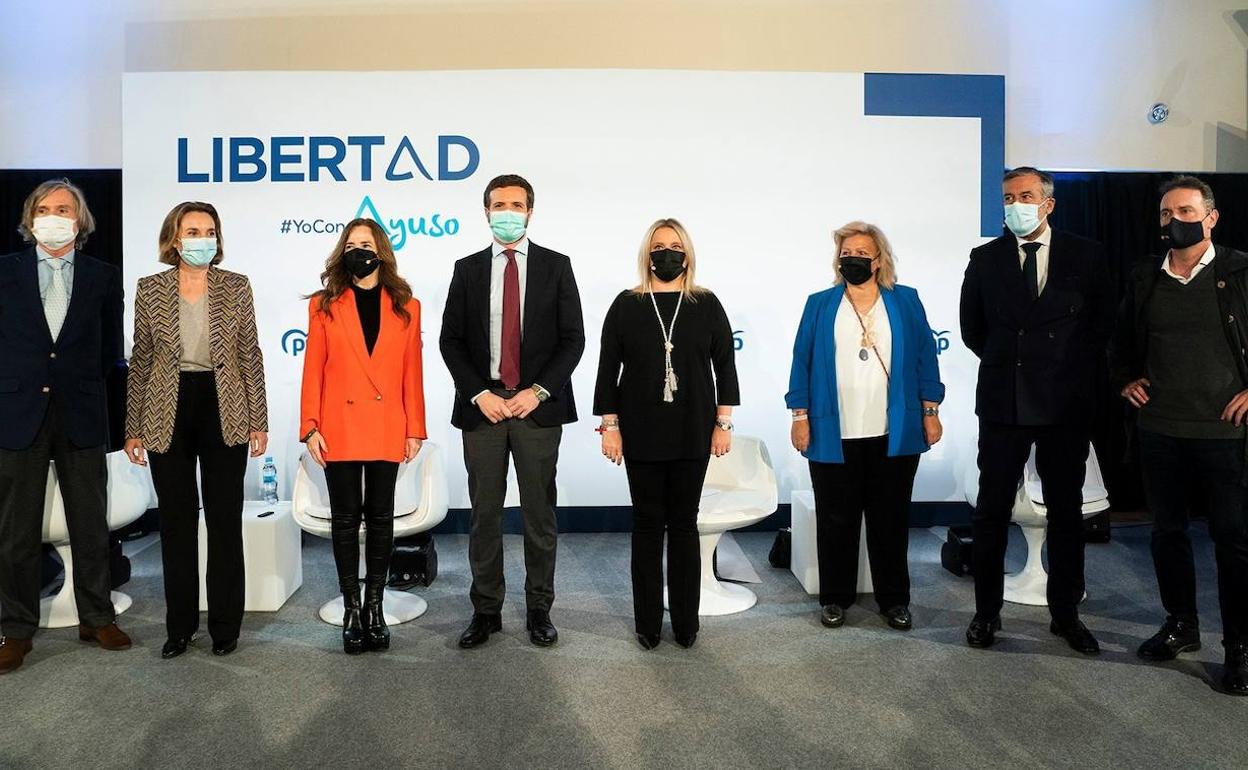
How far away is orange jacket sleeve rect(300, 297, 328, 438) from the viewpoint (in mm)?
3113

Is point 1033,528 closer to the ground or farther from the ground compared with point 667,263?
closer to the ground

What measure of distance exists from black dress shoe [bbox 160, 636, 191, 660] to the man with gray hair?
128 inches

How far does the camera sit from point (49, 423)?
10.2 feet

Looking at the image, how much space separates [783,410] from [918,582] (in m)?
1.28

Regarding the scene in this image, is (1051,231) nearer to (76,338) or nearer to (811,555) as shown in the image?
(811,555)

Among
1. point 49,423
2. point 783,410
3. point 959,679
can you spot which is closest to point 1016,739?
point 959,679

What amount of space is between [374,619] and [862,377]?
1963 mm

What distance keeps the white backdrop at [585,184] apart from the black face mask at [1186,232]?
2084 mm

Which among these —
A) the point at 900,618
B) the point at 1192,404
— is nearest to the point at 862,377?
the point at 900,618

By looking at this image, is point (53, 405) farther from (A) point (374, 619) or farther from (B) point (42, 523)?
(A) point (374, 619)

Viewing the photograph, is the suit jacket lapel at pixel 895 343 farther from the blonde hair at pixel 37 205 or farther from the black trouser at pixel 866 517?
the blonde hair at pixel 37 205

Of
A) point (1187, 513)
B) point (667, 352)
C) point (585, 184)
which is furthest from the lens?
point (585, 184)

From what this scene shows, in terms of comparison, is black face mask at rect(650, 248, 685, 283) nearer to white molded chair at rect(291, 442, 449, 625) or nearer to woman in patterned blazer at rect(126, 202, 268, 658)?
white molded chair at rect(291, 442, 449, 625)

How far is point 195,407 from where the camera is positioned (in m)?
3.01
